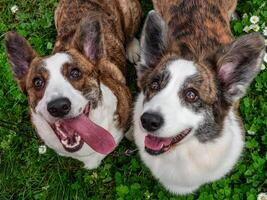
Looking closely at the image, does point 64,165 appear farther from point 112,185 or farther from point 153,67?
point 153,67

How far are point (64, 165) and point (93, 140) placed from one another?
122 centimetres

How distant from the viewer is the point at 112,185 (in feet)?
16.3

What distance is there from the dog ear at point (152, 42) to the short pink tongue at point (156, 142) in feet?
1.89

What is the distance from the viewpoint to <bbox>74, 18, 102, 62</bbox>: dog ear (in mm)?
3982

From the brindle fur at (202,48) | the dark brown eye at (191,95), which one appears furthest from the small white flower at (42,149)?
the dark brown eye at (191,95)

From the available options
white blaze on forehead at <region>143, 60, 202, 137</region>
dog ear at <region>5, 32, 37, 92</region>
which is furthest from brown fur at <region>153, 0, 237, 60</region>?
dog ear at <region>5, 32, 37, 92</region>

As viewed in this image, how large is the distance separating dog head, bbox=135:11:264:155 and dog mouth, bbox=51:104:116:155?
1.44 ft

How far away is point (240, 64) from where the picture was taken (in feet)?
11.6

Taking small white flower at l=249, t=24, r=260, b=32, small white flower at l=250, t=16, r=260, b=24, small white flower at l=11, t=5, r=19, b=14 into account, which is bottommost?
small white flower at l=11, t=5, r=19, b=14

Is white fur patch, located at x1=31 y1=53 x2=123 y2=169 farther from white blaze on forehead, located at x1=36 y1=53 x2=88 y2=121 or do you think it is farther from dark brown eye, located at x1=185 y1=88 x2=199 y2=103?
dark brown eye, located at x1=185 y1=88 x2=199 y2=103

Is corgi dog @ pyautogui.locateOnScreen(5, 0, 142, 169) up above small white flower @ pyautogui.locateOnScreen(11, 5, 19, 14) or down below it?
above

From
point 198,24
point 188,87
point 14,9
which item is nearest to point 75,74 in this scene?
point 188,87

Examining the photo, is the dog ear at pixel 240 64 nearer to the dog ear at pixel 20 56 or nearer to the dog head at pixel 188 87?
the dog head at pixel 188 87

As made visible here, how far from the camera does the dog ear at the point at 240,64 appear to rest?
3.35 metres
